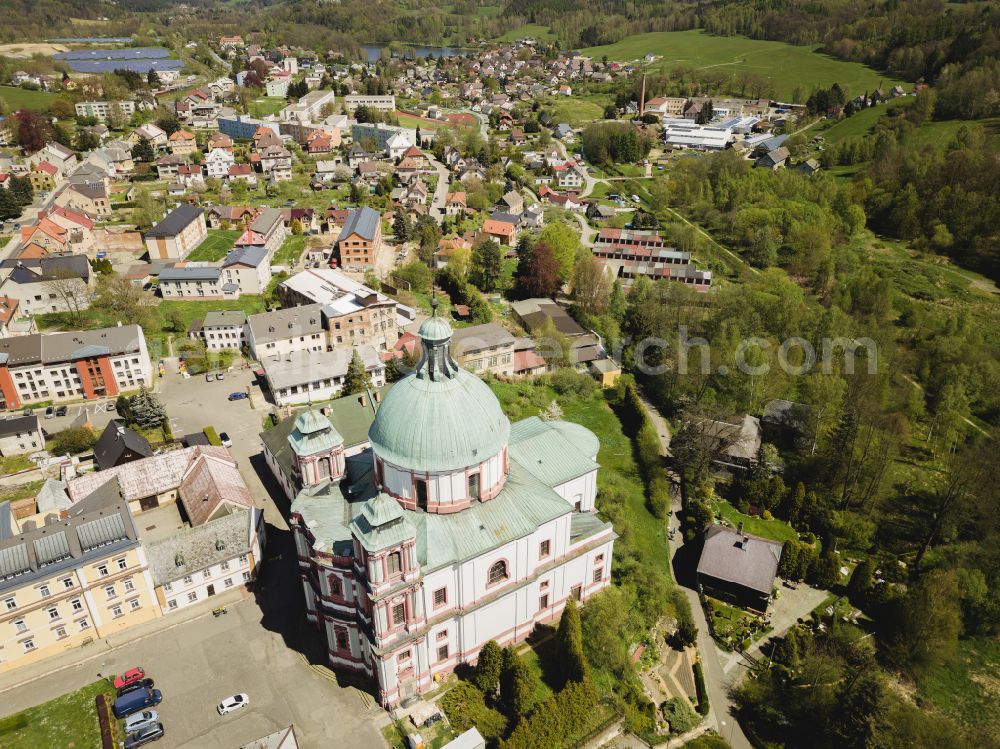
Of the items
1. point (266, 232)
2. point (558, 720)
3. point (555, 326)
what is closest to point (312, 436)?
point (558, 720)

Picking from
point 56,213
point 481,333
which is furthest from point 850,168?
point 56,213

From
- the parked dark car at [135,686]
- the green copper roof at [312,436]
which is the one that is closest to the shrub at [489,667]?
the green copper roof at [312,436]

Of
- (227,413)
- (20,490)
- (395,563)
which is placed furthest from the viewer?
(227,413)

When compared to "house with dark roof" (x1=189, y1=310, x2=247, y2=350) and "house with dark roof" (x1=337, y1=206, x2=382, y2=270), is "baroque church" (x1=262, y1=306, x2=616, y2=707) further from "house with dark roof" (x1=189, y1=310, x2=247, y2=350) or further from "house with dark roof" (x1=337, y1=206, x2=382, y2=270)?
"house with dark roof" (x1=337, y1=206, x2=382, y2=270)

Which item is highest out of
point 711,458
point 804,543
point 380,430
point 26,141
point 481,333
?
point 26,141

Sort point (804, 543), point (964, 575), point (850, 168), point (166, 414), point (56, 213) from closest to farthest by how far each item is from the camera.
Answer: point (964, 575), point (804, 543), point (166, 414), point (56, 213), point (850, 168)

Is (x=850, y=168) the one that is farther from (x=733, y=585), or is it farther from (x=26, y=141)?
(x=26, y=141)

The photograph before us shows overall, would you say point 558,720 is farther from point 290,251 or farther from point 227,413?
point 290,251
